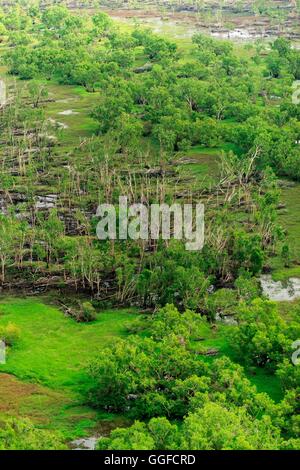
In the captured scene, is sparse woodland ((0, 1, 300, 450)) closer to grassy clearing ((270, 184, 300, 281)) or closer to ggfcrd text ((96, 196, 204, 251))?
grassy clearing ((270, 184, 300, 281))

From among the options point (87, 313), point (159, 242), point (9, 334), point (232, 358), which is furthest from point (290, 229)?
point (9, 334)

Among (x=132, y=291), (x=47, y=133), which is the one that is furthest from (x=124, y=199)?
(x=47, y=133)

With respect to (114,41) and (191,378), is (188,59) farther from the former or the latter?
(191,378)

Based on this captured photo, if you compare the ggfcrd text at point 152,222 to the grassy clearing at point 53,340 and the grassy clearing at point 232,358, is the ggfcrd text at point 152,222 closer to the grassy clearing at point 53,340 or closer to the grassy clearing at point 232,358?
the grassy clearing at point 53,340
